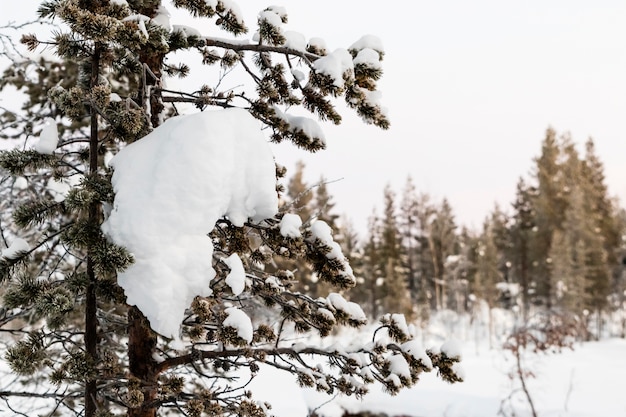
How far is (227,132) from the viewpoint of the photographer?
2906 mm

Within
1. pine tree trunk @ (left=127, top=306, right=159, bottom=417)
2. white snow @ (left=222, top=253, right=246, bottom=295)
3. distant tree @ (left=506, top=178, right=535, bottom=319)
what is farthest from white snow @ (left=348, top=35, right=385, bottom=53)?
distant tree @ (left=506, top=178, right=535, bottom=319)

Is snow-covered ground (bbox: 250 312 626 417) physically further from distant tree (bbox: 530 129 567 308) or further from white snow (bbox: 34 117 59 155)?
distant tree (bbox: 530 129 567 308)

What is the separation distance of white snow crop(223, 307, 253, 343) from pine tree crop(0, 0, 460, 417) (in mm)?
14

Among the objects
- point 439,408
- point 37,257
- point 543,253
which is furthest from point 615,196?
point 37,257

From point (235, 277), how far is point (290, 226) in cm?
46

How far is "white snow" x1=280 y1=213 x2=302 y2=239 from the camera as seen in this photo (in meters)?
3.00

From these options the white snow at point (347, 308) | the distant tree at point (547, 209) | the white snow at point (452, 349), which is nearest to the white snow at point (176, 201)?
the white snow at point (347, 308)

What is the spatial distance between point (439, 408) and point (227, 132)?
1309cm

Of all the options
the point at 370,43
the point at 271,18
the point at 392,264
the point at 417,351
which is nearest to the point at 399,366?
the point at 417,351

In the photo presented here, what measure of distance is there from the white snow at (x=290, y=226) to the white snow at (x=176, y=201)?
0.71 ft

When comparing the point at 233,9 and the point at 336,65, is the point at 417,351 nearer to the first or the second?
the point at 336,65

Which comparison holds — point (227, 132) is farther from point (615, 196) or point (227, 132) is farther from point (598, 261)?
point (615, 196)

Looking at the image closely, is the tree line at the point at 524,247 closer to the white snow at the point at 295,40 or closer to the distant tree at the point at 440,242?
the distant tree at the point at 440,242

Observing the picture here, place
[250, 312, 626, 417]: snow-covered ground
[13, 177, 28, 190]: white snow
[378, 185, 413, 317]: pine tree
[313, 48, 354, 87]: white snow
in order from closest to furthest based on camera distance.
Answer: [313, 48, 354, 87]: white snow
[13, 177, 28, 190]: white snow
[250, 312, 626, 417]: snow-covered ground
[378, 185, 413, 317]: pine tree
